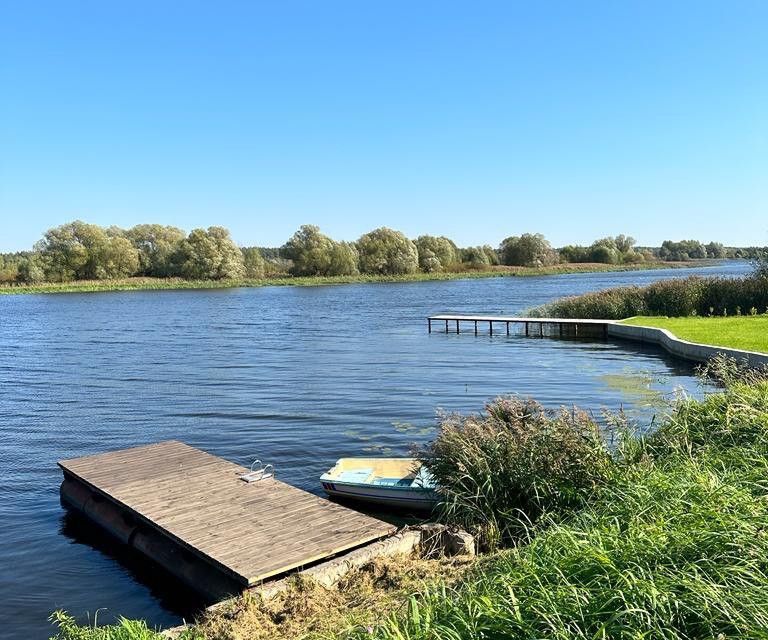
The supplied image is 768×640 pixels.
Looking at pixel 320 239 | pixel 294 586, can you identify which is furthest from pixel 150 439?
pixel 320 239

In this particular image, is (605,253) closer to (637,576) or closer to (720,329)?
(720,329)

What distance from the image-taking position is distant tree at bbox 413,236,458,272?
129 m

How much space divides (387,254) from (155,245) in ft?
134

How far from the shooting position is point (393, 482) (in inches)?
410

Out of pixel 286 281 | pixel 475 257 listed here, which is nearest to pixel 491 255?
pixel 475 257

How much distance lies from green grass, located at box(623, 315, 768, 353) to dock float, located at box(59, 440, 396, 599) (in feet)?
52.6

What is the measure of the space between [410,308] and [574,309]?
69.7 feet

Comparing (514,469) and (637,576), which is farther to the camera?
(514,469)

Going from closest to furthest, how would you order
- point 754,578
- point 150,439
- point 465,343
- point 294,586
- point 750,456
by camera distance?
point 754,578 < point 294,586 < point 750,456 < point 150,439 < point 465,343

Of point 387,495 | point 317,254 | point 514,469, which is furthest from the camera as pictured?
point 317,254

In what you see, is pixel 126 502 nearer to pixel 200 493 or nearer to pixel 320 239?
pixel 200 493

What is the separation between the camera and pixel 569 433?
8398mm

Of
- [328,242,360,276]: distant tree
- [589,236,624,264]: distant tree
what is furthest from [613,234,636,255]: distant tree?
[328,242,360,276]: distant tree

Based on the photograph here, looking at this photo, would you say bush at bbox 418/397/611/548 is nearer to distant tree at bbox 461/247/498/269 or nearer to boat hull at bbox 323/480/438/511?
boat hull at bbox 323/480/438/511
